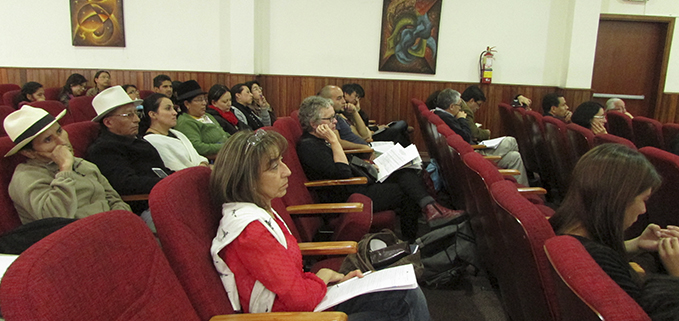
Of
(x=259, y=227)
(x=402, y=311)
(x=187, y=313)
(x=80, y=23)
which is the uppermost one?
(x=80, y=23)

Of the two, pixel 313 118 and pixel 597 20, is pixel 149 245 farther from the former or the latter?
pixel 597 20

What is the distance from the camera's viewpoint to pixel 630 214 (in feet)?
4.14

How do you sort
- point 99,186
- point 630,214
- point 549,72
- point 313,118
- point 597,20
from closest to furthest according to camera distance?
point 630,214 < point 99,186 < point 313,118 < point 597,20 < point 549,72

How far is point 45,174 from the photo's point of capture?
6.14ft

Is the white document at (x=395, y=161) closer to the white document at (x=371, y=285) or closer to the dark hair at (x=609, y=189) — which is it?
the white document at (x=371, y=285)

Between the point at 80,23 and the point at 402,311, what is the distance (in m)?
6.98

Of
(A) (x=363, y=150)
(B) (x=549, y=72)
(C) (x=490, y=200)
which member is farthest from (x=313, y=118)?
(B) (x=549, y=72)

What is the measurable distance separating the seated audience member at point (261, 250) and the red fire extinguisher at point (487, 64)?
5.60 m

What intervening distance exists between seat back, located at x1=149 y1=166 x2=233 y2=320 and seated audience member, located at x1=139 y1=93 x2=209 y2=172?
152 cm

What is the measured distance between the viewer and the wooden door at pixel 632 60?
21.7 feet

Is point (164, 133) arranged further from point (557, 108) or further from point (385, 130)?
point (557, 108)

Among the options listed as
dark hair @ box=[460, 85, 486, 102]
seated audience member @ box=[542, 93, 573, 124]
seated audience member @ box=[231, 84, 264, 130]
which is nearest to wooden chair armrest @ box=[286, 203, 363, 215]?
seated audience member @ box=[231, 84, 264, 130]

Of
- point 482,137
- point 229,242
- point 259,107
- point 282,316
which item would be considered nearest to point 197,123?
point 259,107

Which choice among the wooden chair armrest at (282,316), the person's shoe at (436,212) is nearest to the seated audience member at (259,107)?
the person's shoe at (436,212)
